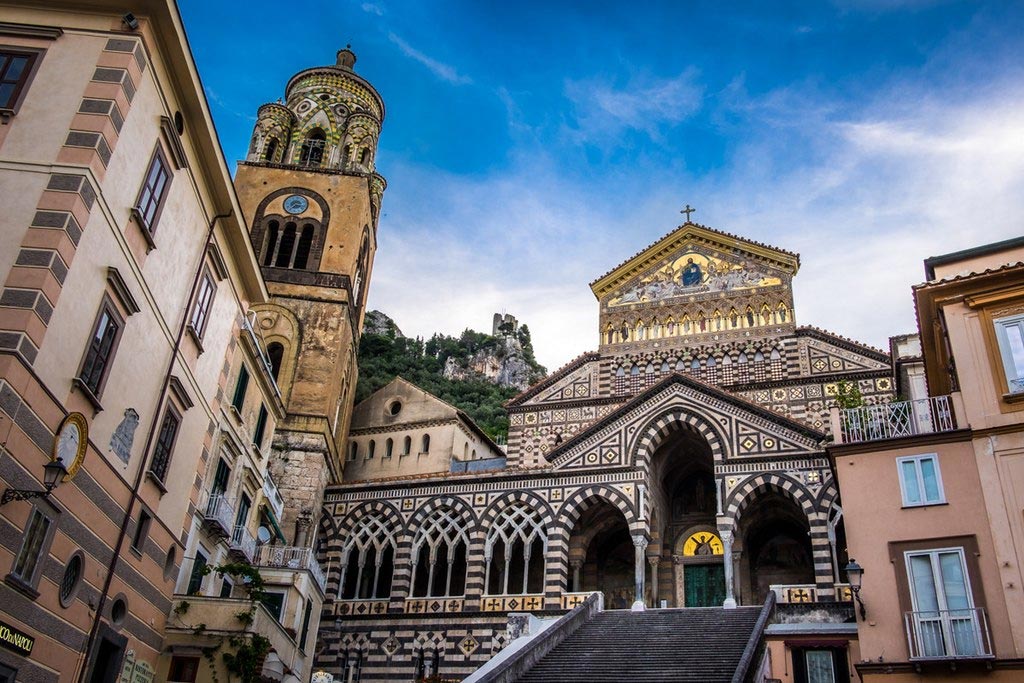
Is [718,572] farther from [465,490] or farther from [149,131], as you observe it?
[149,131]

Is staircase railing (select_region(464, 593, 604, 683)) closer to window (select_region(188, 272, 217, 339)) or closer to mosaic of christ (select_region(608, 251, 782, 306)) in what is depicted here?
window (select_region(188, 272, 217, 339))

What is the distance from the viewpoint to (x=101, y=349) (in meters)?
14.0

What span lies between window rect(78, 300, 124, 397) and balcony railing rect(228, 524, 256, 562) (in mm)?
8382

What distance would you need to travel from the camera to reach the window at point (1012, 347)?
15367 mm

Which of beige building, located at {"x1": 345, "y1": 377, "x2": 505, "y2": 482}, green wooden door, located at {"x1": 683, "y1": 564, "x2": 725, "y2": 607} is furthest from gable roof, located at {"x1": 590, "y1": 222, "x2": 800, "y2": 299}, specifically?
green wooden door, located at {"x1": 683, "y1": 564, "x2": 725, "y2": 607}

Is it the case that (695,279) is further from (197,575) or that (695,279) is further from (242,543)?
(197,575)

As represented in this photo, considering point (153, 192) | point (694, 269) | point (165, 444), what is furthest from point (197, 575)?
point (694, 269)

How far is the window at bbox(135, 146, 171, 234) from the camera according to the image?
49.8ft

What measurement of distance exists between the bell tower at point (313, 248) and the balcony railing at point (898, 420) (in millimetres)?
17431

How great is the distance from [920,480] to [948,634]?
2.64 meters

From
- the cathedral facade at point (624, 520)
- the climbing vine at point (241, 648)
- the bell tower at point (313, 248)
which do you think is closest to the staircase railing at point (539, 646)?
the cathedral facade at point (624, 520)

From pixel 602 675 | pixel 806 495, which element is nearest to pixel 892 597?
pixel 602 675

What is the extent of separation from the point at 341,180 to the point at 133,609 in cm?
2557

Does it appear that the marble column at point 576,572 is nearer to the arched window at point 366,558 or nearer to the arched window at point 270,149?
the arched window at point 366,558
